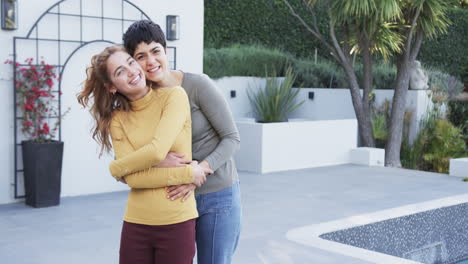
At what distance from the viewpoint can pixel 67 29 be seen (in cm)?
658

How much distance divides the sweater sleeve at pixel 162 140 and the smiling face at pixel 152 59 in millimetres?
89

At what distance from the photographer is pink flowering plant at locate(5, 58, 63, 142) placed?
6105mm

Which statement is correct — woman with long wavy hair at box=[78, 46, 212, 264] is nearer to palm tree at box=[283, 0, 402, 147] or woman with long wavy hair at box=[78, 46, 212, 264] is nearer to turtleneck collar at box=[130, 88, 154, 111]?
turtleneck collar at box=[130, 88, 154, 111]

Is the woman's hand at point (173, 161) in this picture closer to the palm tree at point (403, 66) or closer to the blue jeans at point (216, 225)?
the blue jeans at point (216, 225)

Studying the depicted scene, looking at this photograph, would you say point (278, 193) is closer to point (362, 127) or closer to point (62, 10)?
point (62, 10)

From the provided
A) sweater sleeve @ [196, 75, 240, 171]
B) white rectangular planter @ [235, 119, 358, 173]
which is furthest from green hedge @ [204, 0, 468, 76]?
sweater sleeve @ [196, 75, 240, 171]

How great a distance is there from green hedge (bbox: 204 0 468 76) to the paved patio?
210 inches

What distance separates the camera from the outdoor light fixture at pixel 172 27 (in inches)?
286

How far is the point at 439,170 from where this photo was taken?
409 inches

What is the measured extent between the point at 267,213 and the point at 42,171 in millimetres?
2218

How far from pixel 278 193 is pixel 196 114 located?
4917 mm

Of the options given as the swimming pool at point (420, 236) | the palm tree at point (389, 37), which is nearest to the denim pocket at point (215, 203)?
the swimming pool at point (420, 236)

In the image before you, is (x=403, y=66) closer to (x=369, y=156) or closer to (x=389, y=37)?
(x=389, y=37)

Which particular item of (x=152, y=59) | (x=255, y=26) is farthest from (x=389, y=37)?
(x=152, y=59)
